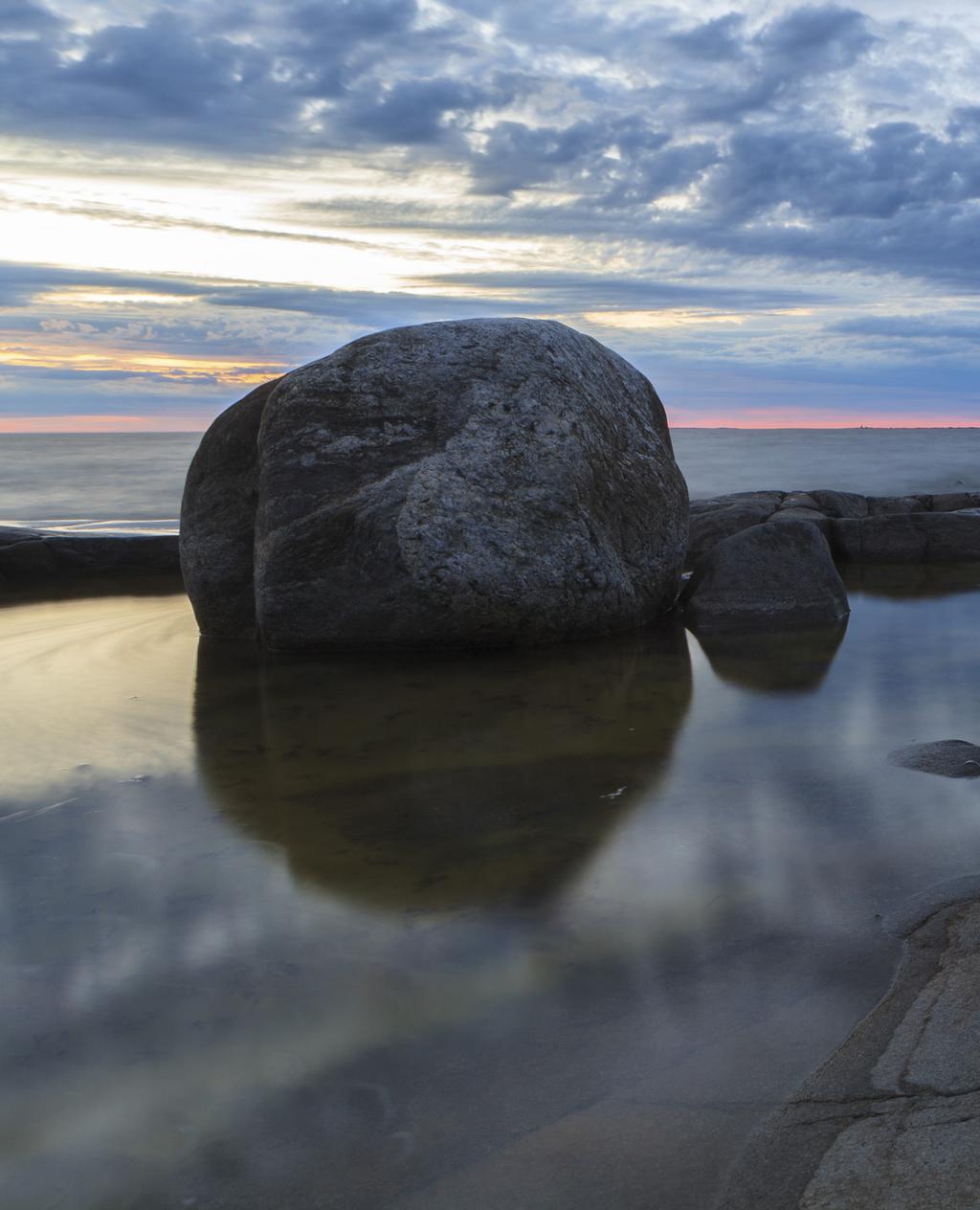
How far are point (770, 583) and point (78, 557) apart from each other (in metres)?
5.78

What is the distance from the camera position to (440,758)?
13.8 feet

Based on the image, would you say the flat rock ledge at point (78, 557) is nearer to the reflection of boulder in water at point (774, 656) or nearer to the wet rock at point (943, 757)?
the reflection of boulder in water at point (774, 656)

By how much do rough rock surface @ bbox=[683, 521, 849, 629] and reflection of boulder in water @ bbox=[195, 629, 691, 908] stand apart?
103 cm

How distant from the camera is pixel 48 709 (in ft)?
16.4

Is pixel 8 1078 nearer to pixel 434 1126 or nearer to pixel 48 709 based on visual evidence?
pixel 434 1126

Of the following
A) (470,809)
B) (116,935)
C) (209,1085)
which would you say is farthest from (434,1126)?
(470,809)

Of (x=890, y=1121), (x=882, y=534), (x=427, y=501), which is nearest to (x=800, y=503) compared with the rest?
(x=882, y=534)

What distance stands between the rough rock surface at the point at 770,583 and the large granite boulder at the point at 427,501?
72 centimetres

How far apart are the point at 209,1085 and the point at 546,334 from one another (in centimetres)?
539

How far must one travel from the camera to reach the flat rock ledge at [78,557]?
9.16 metres

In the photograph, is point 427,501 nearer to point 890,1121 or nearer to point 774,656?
point 774,656

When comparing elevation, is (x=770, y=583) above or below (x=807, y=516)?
below

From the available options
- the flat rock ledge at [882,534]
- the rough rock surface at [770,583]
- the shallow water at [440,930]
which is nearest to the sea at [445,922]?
the shallow water at [440,930]

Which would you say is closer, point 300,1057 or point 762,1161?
point 762,1161
